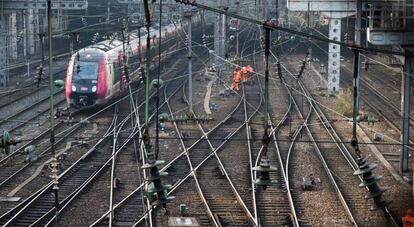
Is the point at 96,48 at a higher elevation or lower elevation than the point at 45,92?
higher

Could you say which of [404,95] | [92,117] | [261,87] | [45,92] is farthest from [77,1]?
[404,95]

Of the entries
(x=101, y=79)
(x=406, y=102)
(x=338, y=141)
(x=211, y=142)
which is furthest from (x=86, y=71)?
(x=406, y=102)

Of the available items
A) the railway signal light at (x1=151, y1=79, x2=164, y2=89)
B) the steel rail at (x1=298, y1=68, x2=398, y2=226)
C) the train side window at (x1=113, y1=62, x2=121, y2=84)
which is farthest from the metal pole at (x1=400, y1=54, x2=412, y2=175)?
the train side window at (x1=113, y1=62, x2=121, y2=84)

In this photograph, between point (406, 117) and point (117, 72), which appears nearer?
point (406, 117)

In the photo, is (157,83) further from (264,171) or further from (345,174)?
(345,174)

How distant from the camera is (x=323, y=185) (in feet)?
55.8

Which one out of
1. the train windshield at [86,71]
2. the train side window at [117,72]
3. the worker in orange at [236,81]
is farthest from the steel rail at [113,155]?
the worker in orange at [236,81]

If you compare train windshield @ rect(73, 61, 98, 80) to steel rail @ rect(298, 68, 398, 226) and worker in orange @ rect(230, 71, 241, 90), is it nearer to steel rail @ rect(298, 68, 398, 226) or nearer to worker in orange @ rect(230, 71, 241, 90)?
worker in orange @ rect(230, 71, 241, 90)

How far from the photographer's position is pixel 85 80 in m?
25.6

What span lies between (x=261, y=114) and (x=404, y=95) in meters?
8.28

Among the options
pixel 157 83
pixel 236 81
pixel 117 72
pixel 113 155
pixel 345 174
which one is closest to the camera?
pixel 157 83

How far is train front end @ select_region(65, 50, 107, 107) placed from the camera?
2545cm

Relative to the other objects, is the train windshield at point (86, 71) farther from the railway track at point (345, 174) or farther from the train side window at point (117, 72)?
the railway track at point (345, 174)

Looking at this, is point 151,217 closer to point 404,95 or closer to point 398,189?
point 398,189
